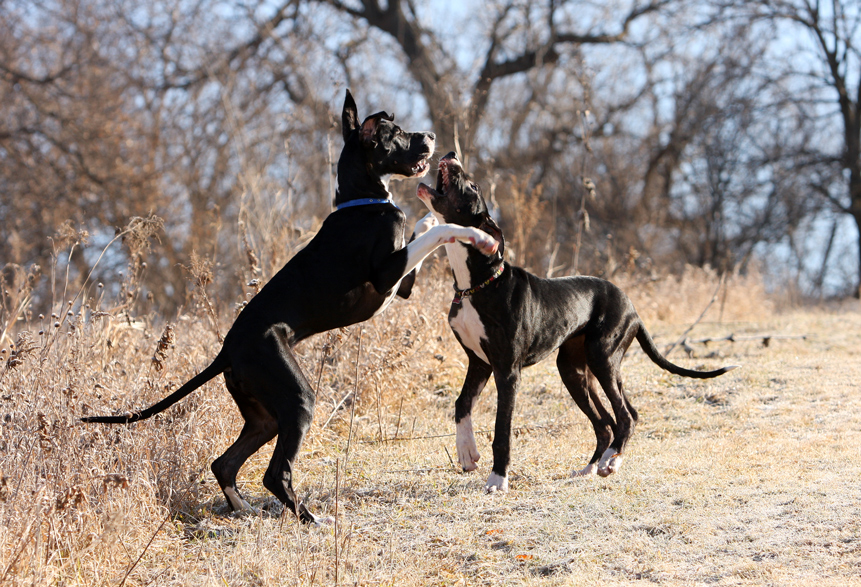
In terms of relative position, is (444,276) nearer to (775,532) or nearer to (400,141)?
(400,141)

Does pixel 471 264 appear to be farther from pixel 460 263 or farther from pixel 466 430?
pixel 466 430

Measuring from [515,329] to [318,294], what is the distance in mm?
1083

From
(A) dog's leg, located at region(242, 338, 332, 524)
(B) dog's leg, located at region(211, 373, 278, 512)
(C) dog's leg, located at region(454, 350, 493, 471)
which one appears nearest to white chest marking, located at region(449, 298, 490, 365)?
(C) dog's leg, located at region(454, 350, 493, 471)

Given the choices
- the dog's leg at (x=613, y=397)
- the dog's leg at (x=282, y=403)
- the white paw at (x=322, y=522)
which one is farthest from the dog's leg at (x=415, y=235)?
the white paw at (x=322, y=522)

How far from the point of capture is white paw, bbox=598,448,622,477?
171 inches

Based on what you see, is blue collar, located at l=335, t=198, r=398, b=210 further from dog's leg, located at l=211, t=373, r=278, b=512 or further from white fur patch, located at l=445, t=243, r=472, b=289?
dog's leg, located at l=211, t=373, r=278, b=512

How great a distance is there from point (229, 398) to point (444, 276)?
151 inches

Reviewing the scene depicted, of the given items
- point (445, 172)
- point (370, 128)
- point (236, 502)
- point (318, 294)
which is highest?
point (370, 128)

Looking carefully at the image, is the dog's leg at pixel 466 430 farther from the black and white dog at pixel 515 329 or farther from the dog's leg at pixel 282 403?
the dog's leg at pixel 282 403

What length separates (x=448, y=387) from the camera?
6.80m

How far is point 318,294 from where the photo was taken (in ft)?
12.9

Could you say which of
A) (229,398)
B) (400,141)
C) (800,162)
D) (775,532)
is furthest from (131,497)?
(800,162)

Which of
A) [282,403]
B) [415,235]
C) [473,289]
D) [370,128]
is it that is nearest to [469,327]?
[473,289]

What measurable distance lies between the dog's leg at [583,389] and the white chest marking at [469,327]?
68 cm
